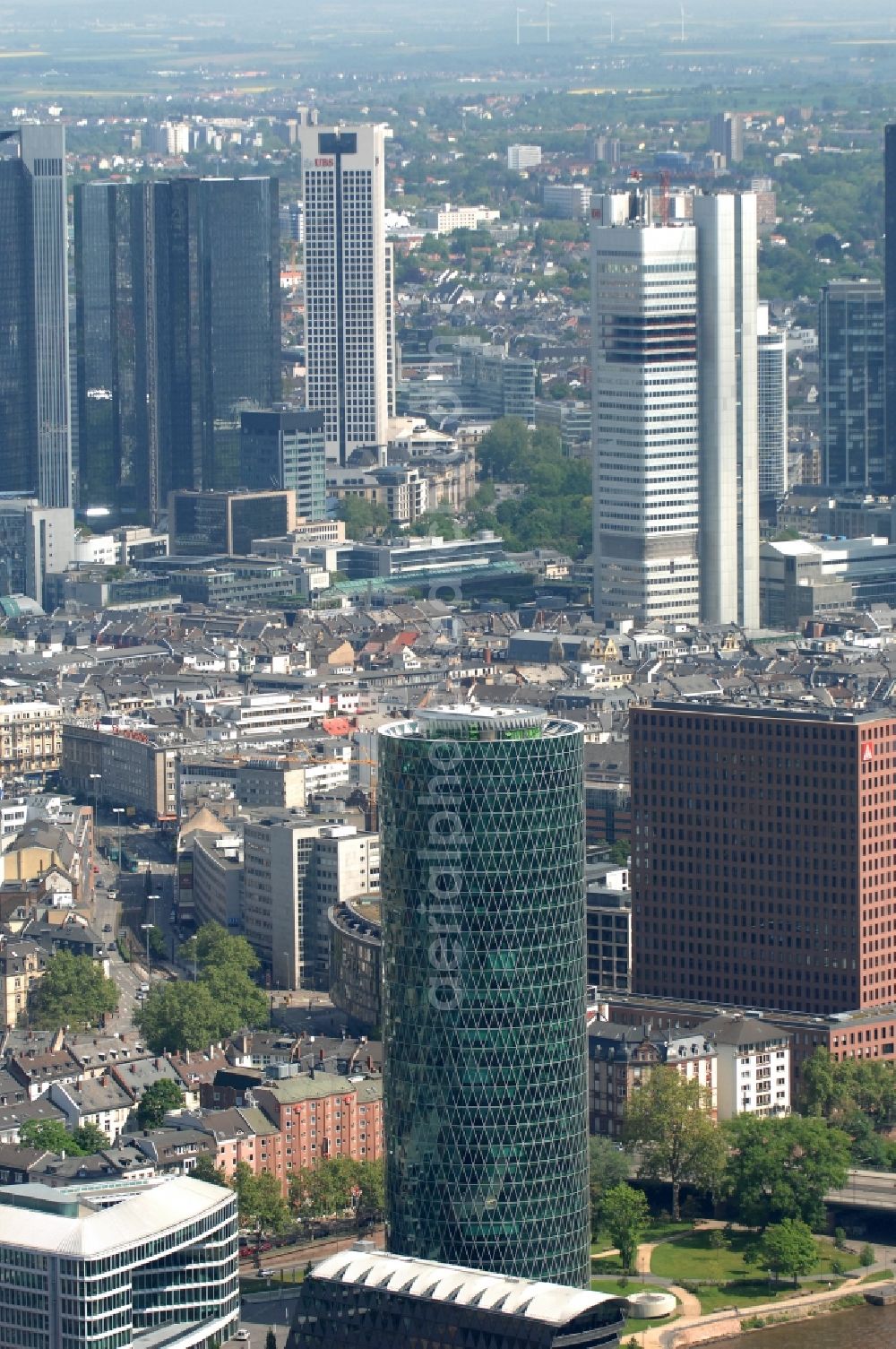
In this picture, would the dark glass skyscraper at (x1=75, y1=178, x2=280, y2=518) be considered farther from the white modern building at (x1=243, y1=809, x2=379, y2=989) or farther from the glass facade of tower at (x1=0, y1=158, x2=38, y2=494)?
the white modern building at (x1=243, y1=809, x2=379, y2=989)

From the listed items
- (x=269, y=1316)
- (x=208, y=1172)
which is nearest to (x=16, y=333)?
(x=208, y=1172)

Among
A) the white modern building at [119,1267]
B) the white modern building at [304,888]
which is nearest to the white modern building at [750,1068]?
the white modern building at [304,888]

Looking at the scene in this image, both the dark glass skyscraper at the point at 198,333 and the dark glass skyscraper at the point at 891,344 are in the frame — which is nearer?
the dark glass skyscraper at the point at 891,344

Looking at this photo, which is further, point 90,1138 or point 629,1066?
point 629,1066

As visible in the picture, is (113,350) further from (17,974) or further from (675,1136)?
(675,1136)

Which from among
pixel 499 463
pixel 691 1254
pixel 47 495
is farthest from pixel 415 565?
pixel 691 1254

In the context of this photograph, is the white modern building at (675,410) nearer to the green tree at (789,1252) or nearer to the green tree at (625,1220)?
the green tree at (625,1220)
